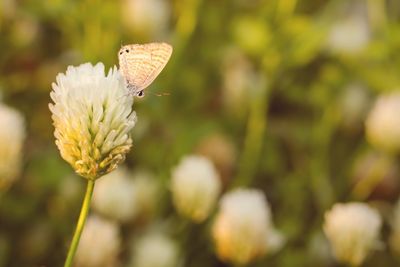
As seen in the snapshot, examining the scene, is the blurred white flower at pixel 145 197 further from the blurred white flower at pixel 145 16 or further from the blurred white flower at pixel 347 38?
the blurred white flower at pixel 347 38

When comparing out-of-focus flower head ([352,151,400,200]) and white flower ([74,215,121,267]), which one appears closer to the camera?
white flower ([74,215,121,267])

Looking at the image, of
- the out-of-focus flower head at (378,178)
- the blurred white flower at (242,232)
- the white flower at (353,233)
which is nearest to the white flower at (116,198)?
the blurred white flower at (242,232)

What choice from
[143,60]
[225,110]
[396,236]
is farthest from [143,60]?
[225,110]

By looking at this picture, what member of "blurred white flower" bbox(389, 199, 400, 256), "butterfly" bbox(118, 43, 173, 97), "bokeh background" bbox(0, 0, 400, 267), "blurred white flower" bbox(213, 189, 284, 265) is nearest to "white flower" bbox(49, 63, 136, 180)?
"butterfly" bbox(118, 43, 173, 97)

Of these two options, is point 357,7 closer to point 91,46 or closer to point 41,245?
point 91,46

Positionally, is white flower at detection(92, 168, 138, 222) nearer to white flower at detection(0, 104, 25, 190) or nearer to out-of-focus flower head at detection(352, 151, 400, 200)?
white flower at detection(0, 104, 25, 190)
